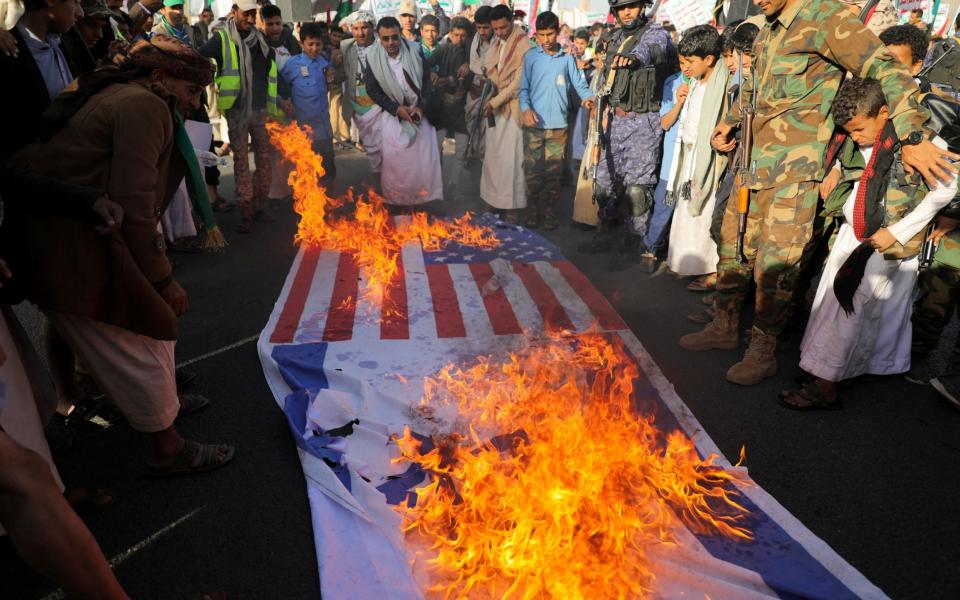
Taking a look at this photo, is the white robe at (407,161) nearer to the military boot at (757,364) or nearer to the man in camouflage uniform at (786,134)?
the man in camouflage uniform at (786,134)

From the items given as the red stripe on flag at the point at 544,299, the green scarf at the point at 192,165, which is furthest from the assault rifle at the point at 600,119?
the green scarf at the point at 192,165

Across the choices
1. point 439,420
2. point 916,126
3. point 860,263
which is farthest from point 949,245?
point 439,420

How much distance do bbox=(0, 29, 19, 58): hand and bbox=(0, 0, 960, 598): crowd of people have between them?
1 centimetres

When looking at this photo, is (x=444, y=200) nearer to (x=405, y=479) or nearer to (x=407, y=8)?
(x=407, y=8)

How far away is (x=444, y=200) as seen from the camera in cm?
853

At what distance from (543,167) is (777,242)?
12.4ft

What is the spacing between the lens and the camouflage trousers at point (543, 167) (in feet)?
22.7

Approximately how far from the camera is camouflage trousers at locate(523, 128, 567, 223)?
6.91 meters

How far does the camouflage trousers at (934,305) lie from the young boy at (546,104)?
384 centimetres

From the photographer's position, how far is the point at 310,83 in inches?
288

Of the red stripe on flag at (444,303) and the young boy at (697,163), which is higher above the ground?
the young boy at (697,163)

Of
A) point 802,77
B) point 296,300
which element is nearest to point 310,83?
point 296,300

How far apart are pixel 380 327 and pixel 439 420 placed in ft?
4.39

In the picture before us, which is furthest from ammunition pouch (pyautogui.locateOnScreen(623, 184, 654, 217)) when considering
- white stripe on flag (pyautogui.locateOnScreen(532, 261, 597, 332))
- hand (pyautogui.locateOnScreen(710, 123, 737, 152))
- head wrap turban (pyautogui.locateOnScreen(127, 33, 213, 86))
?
head wrap turban (pyautogui.locateOnScreen(127, 33, 213, 86))
